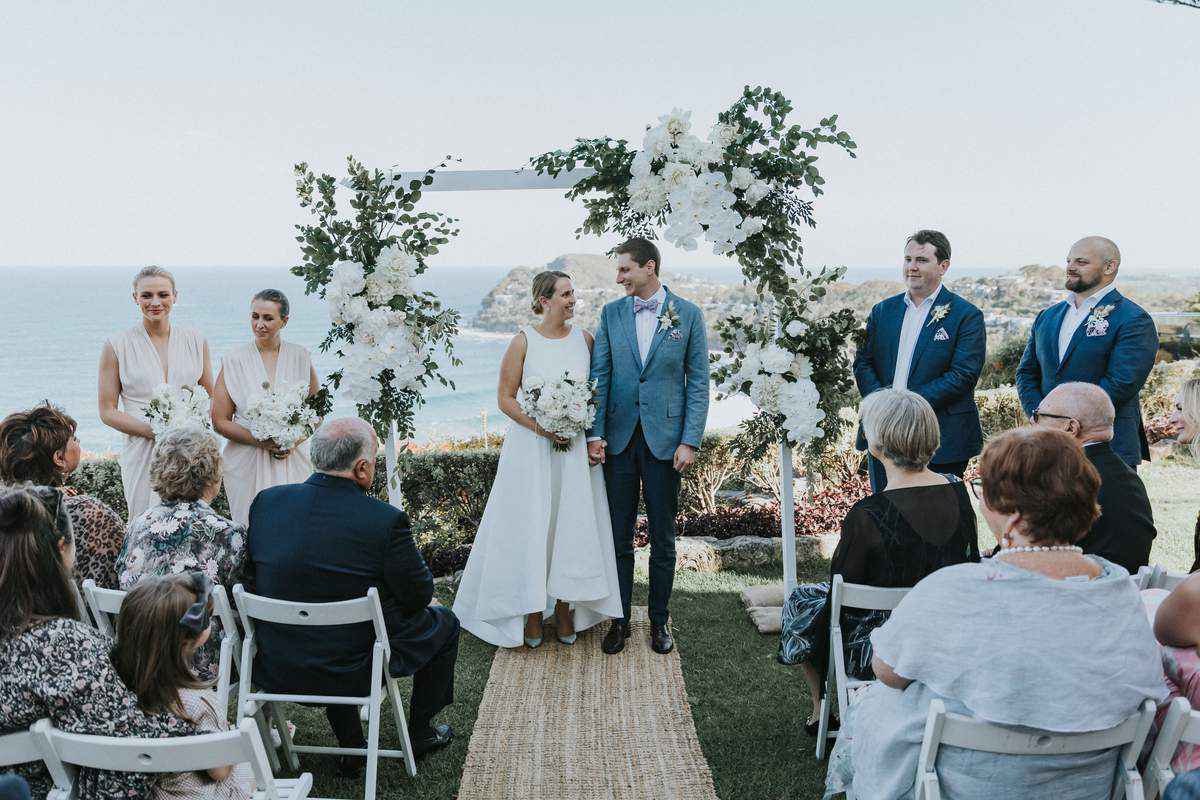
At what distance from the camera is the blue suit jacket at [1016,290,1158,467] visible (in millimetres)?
4711

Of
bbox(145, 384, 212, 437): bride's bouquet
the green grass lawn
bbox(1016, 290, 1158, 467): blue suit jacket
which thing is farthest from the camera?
bbox(1016, 290, 1158, 467): blue suit jacket

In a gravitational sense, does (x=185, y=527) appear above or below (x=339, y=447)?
below

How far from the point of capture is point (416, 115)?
51.7 metres

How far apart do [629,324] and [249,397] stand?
2212 mm

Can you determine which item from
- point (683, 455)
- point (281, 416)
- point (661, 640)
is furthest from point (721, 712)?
point (281, 416)

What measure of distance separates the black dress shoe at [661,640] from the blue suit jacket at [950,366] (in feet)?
5.37

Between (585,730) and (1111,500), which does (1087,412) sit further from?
(585,730)

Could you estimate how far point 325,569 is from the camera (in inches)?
129

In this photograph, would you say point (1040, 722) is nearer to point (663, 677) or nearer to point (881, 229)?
point (663, 677)

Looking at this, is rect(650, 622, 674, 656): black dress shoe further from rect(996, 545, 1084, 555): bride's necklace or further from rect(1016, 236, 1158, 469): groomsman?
rect(996, 545, 1084, 555): bride's necklace

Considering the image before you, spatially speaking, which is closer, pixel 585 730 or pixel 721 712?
pixel 585 730

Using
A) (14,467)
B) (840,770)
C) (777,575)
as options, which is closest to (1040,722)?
(840,770)

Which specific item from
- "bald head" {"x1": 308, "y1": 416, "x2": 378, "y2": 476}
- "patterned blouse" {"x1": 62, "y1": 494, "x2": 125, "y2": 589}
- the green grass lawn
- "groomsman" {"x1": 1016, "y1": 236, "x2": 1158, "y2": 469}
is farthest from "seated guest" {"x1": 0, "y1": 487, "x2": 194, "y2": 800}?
"groomsman" {"x1": 1016, "y1": 236, "x2": 1158, "y2": 469}

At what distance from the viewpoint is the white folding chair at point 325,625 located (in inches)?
123
